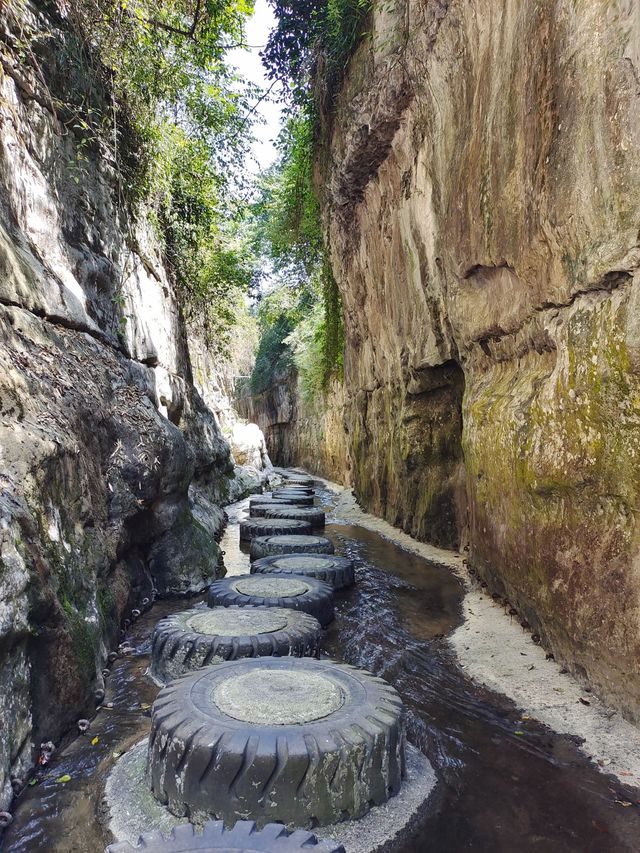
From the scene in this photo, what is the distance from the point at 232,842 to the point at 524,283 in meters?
4.71

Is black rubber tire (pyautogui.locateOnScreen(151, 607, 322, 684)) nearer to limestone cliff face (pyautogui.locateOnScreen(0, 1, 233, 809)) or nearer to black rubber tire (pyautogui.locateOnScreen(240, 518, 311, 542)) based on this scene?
limestone cliff face (pyautogui.locateOnScreen(0, 1, 233, 809))

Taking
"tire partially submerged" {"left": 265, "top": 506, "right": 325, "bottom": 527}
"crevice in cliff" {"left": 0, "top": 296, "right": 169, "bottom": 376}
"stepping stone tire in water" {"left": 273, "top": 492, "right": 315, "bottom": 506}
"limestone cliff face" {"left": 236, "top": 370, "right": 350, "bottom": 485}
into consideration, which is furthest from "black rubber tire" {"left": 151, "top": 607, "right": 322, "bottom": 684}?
"limestone cliff face" {"left": 236, "top": 370, "right": 350, "bottom": 485}

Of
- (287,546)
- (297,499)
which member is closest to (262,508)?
(297,499)

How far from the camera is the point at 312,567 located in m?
6.37

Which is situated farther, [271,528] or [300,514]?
[300,514]

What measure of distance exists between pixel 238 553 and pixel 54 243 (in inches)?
192

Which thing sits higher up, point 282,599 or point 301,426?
point 301,426

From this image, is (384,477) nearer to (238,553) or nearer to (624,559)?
(238,553)

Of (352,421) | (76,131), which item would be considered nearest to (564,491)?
(76,131)

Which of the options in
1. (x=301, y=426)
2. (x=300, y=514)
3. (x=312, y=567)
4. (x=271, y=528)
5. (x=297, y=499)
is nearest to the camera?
(x=312, y=567)

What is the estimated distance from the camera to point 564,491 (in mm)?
4145

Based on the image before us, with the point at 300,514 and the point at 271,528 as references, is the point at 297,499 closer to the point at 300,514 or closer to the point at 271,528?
the point at 300,514

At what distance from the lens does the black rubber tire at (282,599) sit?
4910 mm

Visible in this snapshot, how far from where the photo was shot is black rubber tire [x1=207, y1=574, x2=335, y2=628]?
193 inches
